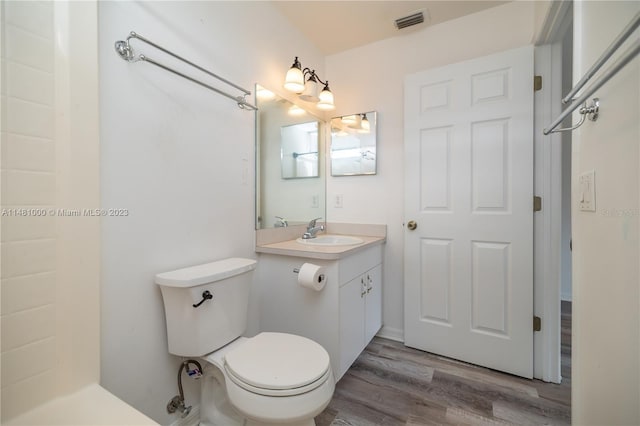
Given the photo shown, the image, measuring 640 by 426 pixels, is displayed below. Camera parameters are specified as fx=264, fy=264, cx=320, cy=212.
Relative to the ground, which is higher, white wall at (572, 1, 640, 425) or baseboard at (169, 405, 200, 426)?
white wall at (572, 1, 640, 425)

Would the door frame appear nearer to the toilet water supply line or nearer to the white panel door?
the white panel door

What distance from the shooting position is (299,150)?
6.79ft

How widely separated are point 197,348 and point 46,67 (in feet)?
3.53

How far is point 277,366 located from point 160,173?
930mm

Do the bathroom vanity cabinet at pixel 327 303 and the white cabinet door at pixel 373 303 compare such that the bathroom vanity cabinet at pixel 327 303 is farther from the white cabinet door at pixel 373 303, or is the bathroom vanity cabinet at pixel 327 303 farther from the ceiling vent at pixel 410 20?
the ceiling vent at pixel 410 20

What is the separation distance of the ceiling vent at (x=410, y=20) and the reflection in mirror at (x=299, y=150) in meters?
0.92

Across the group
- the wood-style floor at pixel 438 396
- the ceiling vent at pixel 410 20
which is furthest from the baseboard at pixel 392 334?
the ceiling vent at pixel 410 20

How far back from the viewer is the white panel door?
1.62 m

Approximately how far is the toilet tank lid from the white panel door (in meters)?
1.25

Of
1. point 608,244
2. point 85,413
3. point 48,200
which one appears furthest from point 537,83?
point 85,413

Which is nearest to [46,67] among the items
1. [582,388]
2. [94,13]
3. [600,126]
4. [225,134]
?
[94,13]

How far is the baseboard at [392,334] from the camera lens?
205 centimetres

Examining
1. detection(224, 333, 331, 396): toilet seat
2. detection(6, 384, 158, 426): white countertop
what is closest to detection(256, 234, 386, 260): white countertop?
detection(224, 333, 331, 396): toilet seat

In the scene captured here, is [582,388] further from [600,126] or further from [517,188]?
[517,188]
